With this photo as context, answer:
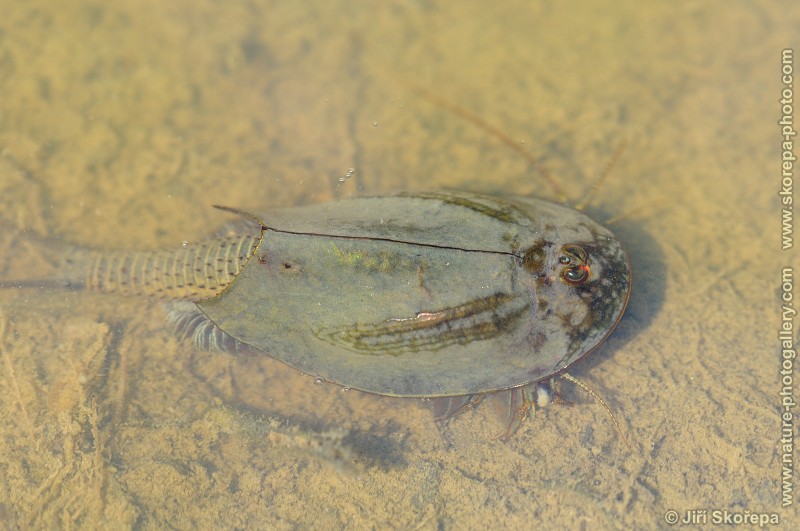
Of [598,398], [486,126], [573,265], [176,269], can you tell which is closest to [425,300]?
[573,265]

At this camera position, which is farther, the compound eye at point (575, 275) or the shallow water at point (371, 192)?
the shallow water at point (371, 192)

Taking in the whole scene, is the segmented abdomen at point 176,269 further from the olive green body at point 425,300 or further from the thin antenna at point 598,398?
the thin antenna at point 598,398

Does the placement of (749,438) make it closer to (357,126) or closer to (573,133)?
(573,133)

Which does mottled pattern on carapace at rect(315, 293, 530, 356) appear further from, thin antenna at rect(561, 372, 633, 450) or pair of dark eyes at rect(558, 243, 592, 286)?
thin antenna at rect(561, 372, 633, 450)

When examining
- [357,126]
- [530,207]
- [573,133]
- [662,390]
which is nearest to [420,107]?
[357,126]


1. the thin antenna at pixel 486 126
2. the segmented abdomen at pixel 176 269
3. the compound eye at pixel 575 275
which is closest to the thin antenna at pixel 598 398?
the compound eye at pixel 575 275

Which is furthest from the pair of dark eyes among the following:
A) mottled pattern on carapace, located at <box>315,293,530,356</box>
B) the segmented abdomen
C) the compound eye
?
the segmented abdomen

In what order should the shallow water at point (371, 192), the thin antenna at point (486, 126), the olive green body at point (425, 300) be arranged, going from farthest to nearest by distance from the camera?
the thin antenna at point (486, 126)
the shallow water at point (371, 192)
the olive green body at point (425, 300)
